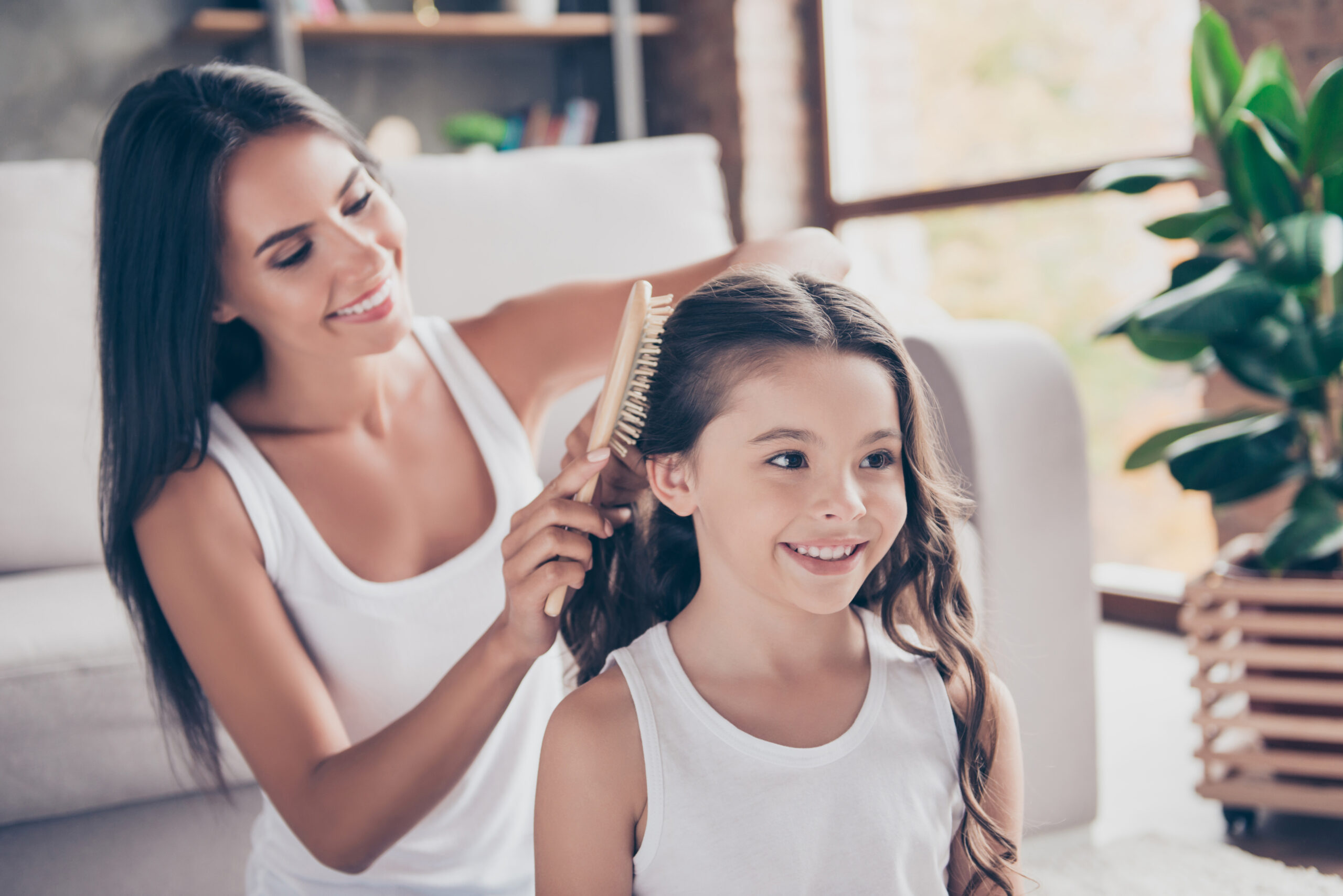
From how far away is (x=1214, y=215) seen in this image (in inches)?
58.7

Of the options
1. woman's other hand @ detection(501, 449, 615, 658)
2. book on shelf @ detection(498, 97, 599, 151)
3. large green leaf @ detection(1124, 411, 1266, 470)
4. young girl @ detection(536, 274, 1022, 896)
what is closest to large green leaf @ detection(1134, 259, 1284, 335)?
large green leaf @ detection(1124, 411, 1266, 470)

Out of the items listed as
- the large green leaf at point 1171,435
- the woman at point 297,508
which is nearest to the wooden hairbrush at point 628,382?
the woman at point 297,508

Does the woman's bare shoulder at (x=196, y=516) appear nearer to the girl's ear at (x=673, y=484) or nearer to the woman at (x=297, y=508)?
the woman at (x=297, y=508)

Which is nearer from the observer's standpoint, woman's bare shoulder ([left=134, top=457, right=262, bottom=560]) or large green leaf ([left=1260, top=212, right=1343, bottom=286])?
woman's bare shoulder ([left=134, top=457, right=262, bottom=560])

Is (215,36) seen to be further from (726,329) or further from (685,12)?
(726,329)

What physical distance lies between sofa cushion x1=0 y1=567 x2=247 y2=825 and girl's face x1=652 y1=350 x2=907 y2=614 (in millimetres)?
717

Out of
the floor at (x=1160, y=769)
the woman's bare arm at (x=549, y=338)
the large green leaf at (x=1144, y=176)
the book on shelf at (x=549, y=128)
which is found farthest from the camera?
the book on shelf at (x=549, y=128)

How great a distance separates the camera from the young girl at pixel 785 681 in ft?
2.30

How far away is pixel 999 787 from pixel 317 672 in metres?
0.55

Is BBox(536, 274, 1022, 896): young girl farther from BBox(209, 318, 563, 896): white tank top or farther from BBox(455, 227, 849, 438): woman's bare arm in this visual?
BBox(455, 227, 849, 438): woman's bare arm

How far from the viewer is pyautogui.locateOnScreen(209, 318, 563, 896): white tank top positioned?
912 mm

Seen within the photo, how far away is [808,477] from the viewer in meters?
0.71

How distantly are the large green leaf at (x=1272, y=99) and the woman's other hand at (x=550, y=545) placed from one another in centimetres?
112

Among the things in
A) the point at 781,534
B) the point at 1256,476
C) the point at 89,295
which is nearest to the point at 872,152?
the point at 1256,476
